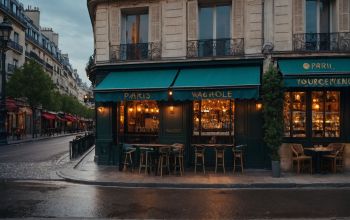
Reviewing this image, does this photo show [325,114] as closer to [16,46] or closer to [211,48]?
[211,48]

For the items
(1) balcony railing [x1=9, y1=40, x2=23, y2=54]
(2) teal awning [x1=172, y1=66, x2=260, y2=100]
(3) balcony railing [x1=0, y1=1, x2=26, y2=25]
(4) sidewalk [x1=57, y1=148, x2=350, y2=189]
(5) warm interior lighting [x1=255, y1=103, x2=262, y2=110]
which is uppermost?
(3) balcony railing [x1=0, y1=1, x2=26, y2=25]

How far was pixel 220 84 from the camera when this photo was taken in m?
13.6

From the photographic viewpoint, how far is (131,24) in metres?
16.7

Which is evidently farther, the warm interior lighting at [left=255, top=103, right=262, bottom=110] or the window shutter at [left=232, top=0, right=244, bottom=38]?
the window shutter at [left=232, top=0, right=244, bottom=38]

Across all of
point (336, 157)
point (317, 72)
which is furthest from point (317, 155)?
point (317, 72)

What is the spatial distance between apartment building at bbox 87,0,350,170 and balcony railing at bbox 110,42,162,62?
41 mm

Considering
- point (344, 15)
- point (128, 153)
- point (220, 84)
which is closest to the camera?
point (220, 84)

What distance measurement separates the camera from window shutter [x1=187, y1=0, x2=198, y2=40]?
50.5 feet

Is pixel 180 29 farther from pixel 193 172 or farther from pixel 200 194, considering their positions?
pixel 200 194

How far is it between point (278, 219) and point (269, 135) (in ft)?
20.0

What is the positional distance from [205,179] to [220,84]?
3.39m

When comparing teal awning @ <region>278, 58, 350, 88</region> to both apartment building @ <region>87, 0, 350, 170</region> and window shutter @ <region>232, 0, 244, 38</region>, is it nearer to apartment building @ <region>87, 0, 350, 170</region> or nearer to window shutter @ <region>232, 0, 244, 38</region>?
apartment building @ <region>87, 0, 350, 170</region>

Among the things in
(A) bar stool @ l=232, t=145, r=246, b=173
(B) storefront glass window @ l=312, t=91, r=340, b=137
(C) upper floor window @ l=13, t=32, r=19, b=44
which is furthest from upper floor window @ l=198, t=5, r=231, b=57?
(C) upper floor window @ l=13, t=32, r=19, b=44

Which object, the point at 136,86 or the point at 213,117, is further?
the point at 213,117
